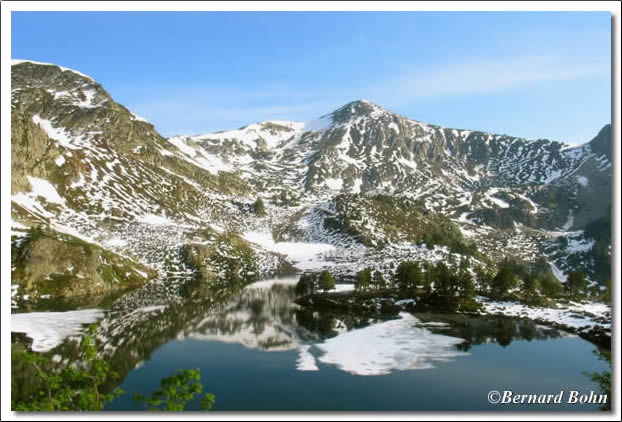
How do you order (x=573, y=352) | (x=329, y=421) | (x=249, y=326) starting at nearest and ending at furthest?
1. (x=329, y=421)
2. (x=573, y=352)
3. (x=249, y=326)

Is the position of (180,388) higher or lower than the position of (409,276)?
higher

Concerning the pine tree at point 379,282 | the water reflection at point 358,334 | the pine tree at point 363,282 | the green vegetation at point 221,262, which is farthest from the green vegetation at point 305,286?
the green vegetation at point 221,262

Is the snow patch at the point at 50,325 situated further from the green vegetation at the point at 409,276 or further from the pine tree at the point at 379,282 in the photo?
the green vegetation at the point at 409,276

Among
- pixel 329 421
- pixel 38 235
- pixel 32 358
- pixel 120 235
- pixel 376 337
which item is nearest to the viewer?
pixel 32 358

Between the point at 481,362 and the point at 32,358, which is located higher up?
the point at 32,358

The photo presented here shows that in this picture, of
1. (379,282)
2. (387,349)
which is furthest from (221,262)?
(387,349)

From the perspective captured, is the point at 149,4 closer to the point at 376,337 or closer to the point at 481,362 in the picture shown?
the point at 481,362

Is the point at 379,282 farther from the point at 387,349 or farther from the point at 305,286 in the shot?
the point at 387,349

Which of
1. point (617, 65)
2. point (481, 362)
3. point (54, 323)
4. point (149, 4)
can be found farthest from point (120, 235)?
point (617, 65)
